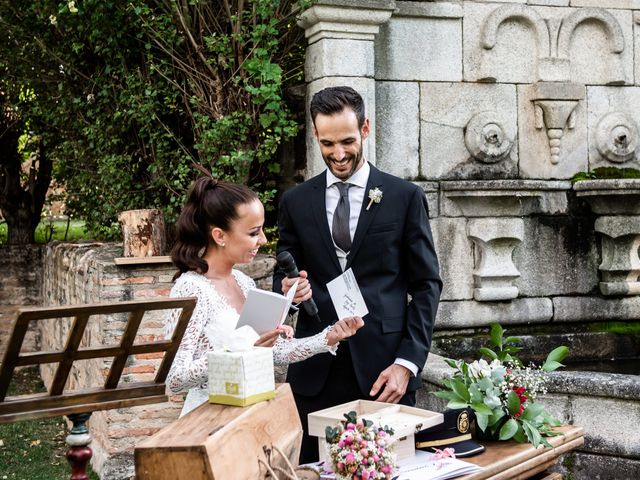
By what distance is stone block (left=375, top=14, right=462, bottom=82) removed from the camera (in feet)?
21.3

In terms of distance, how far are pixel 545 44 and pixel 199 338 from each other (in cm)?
463

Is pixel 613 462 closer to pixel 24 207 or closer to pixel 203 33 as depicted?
pixel 203 33

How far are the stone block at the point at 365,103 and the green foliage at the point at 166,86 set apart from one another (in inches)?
8.0

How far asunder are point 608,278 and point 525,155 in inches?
44.1

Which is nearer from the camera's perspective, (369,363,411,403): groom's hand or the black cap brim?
the black cap brim

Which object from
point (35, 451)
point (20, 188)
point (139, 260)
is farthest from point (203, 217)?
point (20, 188)

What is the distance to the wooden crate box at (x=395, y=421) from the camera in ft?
9.48

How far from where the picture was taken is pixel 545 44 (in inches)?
270

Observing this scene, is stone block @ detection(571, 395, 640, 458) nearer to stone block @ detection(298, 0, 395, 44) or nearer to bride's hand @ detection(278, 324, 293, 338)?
bride's hand @ detection(278, 324, 293, 338)

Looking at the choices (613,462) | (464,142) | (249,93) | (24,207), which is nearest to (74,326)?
(613,462)

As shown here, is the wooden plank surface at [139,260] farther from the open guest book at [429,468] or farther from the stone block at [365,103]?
the open guest book at [429,468]

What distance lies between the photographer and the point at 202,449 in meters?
2.23

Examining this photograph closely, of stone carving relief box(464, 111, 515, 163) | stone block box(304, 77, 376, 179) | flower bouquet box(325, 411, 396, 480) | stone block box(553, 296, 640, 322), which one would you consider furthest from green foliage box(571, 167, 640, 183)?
flower bouquet box(325, 411, 396, 480)

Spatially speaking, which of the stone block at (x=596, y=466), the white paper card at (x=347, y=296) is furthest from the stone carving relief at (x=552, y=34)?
the white paper card at (x=347, y=296)
